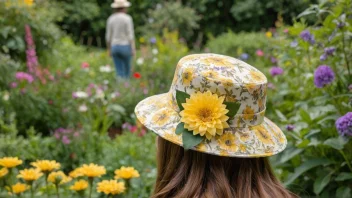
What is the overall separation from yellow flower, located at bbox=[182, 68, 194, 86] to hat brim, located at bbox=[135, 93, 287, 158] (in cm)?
11

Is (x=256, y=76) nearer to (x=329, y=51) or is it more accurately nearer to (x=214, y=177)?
(x=214, y=177)

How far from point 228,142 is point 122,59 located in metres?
6.27

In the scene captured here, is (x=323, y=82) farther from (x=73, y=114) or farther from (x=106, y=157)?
(x=73, y=114)

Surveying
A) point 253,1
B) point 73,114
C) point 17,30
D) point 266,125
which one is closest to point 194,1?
point 253,1

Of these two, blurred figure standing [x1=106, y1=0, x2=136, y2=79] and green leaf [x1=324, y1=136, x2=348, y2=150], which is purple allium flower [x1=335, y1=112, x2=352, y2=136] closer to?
green leaf [x1=324, y1=136, x2=348, y2=150]

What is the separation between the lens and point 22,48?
18.6 ft

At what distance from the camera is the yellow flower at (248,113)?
1536 millimetres

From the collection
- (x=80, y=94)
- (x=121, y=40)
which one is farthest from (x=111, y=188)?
(x=121, y=40)

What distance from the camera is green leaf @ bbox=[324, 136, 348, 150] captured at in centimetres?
234

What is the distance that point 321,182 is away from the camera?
2527 millimetres

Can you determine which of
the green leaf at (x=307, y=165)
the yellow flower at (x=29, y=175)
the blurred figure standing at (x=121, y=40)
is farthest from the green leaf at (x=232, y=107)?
the blurred figure standing at (x=121, y=40)

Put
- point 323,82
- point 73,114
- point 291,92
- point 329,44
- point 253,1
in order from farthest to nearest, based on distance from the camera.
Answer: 1. point 253,1
2. point 73,114
3. point 291,92
4. point 329,44
5. point 323,82

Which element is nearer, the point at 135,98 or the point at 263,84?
the point at 263,84

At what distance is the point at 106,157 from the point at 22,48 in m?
2.58
